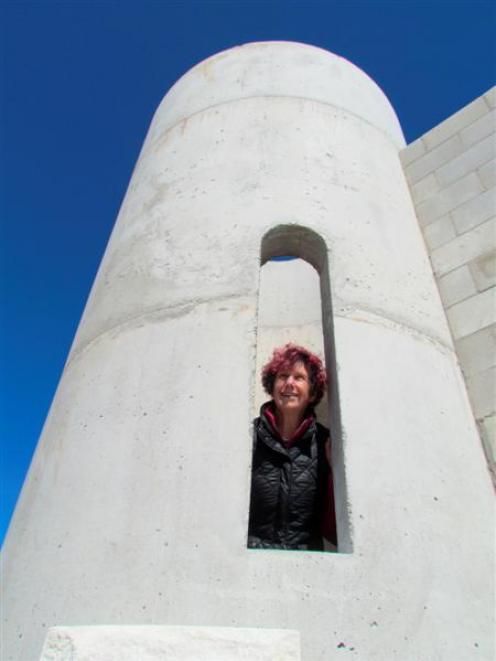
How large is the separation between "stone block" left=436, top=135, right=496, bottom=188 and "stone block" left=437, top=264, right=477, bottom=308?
3.10 ft

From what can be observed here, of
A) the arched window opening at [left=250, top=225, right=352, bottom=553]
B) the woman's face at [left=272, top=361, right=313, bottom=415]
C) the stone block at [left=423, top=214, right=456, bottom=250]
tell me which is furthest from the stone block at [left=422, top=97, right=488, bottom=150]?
the woman's face at [left=272, top=361, right=313, bottom=415]

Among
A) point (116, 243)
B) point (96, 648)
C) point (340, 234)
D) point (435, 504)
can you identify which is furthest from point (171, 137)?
point (96, 648)

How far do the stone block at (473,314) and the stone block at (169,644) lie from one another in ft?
7.42

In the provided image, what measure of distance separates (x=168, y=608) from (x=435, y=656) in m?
1.01

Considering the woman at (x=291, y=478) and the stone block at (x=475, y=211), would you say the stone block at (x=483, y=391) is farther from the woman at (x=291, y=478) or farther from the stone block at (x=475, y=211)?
the stone block at (x=475, y=211)

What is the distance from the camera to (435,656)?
1.74 m

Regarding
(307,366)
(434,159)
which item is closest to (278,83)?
(434,159)

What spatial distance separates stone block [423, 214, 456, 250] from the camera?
3584 mm

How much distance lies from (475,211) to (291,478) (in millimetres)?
2419

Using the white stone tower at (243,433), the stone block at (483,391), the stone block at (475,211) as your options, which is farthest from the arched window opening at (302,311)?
the stone block at (475,211)

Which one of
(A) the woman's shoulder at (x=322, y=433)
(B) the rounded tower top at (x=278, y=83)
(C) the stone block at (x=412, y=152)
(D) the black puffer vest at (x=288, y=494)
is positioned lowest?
(D) the black puffer vest at (x=288, y=494)

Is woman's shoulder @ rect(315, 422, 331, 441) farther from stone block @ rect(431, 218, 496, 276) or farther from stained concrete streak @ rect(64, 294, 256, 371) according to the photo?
stone block @ rect(431, 218, 496, 276)

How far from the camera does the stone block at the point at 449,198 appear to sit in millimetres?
3629

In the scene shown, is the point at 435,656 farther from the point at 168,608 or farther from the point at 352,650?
the point at 168,608
